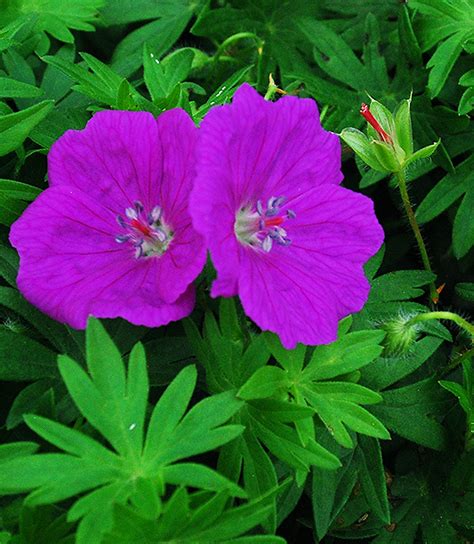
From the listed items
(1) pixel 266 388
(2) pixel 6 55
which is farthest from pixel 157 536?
(2) pixel 6 55

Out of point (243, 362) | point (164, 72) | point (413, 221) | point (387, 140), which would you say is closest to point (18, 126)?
point (164, 72)

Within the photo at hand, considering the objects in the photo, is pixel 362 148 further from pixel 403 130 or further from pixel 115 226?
pixel 115 226

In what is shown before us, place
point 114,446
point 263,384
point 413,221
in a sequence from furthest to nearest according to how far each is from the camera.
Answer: point 413,221, point 263,384, point 114,446

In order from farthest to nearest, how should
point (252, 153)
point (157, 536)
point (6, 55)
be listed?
point (6, 55) < point (252, 153) < point (157, 536)

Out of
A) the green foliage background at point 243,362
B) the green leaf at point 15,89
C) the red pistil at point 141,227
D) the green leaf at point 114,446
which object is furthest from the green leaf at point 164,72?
the green leaf at point 114,446

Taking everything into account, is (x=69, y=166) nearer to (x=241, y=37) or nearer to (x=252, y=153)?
(x=252, y=153)

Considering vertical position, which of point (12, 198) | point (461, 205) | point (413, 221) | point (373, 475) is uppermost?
point (12, 198)

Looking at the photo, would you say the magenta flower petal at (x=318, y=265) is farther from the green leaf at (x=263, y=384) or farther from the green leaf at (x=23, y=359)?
the green leaf at (x=23, y=359)
